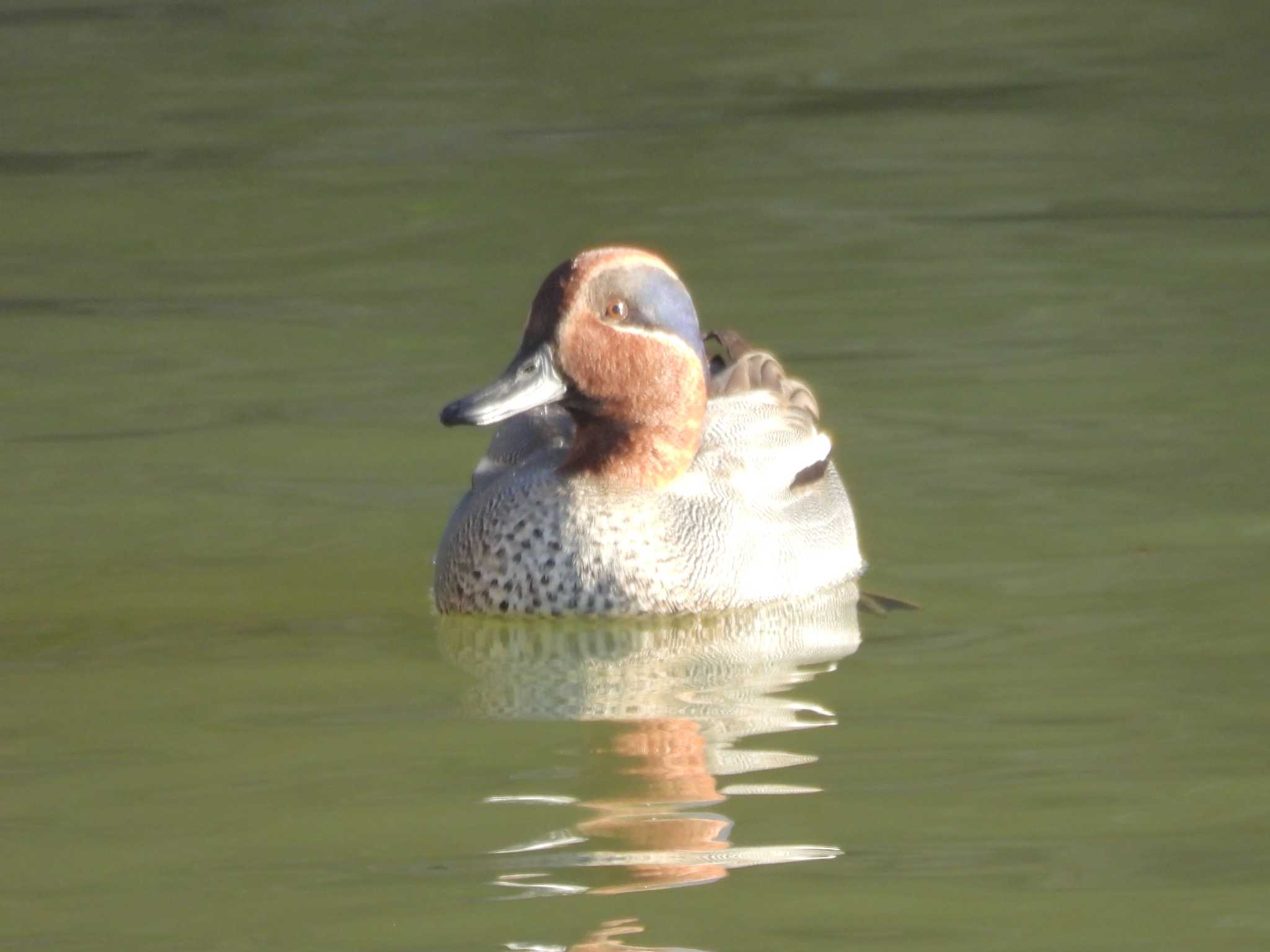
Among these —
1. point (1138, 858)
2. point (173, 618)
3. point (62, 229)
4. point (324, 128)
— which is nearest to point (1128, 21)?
point (324, 128)

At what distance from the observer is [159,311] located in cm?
1101

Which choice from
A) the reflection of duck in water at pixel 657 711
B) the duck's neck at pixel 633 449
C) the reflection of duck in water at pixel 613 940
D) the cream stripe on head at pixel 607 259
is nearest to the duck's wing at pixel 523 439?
the duck's neck at pixel 633 449

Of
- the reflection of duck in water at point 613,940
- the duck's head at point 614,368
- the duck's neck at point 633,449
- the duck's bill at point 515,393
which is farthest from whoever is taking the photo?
the duck's neck at point 633,449

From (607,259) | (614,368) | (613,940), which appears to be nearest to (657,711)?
(614,368)

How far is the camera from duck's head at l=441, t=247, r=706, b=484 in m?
7.08

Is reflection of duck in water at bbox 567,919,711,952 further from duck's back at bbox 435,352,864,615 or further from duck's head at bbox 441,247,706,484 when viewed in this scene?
duck's back at bbox 435,352,864,615

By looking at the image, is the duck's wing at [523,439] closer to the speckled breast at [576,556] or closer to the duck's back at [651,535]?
the duck's back at [651,535]

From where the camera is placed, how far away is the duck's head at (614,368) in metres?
7.08

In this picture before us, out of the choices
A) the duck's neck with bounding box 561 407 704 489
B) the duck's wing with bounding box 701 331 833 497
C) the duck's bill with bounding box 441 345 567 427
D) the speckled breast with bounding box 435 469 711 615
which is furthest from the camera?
the duck's wing with bounding box 701 331 833 497

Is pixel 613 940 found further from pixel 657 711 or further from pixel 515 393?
pixel 515 393

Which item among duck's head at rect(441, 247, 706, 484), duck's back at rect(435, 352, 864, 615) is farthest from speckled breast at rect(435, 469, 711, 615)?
duck's head at rect(441, 247, 706, 484)

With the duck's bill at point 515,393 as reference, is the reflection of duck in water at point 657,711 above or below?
below

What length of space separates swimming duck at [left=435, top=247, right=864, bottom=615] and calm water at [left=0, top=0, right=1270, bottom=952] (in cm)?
17

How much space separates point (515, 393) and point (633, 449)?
19.5 inches
